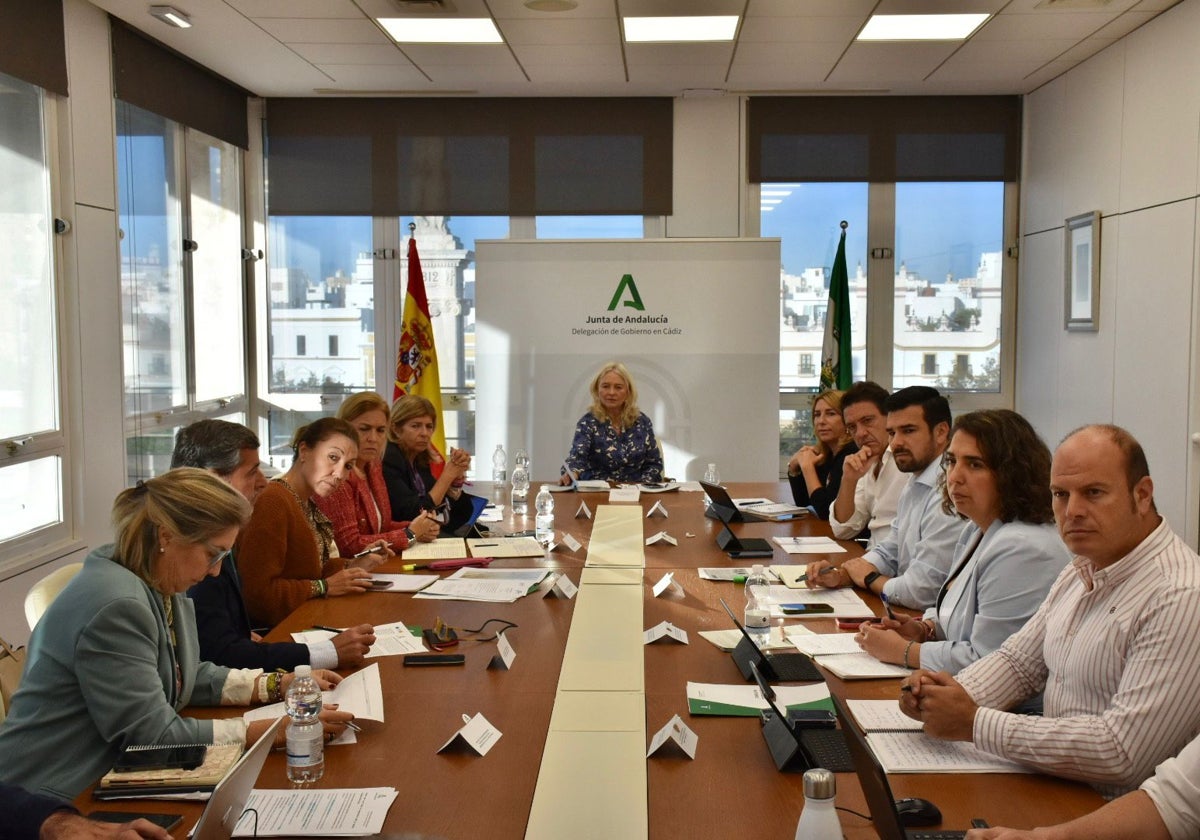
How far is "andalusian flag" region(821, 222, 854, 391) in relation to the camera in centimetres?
790

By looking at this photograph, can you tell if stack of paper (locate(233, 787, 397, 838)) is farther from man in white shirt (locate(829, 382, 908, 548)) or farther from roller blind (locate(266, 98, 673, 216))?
roller blind (locate(266, 98, 673, 216))

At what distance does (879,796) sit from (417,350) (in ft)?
21.9

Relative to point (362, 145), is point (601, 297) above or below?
below

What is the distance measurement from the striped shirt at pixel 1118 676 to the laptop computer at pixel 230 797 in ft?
4.33

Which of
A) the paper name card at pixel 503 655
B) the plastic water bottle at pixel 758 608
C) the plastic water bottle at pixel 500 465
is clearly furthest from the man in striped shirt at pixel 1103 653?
the plastic water bottle at pixel 500 465

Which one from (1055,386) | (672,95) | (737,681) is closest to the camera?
(737,681)

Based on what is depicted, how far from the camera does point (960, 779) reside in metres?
2.02

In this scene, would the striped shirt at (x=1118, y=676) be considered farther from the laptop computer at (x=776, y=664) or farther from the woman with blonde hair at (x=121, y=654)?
the woman with blonde hair at (x=121, y=654)

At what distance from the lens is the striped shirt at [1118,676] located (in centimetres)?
193

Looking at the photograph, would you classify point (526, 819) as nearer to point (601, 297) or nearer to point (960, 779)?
point (960, 779)

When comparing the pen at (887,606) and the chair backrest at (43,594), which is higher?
the chair backrest at (43,594)

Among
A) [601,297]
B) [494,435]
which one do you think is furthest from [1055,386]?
[494,435]

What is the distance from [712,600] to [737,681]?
81 cm

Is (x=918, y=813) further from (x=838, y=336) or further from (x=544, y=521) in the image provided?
(x=838, y=336)
